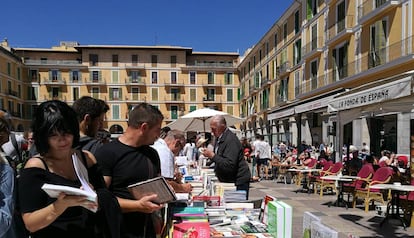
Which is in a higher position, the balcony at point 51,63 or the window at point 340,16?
the balcony at point 51,63

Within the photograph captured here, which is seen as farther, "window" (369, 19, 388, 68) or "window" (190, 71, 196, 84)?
"window" (190, 71, 196, 84)

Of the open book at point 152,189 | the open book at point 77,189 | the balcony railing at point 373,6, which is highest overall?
the balcony railing at point 373,6

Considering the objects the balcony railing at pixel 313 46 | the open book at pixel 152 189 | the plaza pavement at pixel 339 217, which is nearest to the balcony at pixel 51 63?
the balcony railing at pixel 313 46

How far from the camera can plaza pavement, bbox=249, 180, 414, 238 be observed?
5.69m

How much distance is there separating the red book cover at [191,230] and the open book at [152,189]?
32cm

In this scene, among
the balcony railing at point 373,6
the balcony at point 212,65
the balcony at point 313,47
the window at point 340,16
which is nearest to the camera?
the balcony railing at point 373,6

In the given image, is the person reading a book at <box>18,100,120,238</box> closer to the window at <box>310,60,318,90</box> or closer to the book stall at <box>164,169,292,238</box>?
the book stall at <box>164,169,292,238</box>

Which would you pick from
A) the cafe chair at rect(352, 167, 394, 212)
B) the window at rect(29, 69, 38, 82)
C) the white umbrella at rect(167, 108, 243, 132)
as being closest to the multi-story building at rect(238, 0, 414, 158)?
the cafe chair at rect(352, 167, 394, 212)

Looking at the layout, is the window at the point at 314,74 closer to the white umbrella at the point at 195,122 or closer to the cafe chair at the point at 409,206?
the white umbrella at the point at 195,122

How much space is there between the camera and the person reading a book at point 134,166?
203 cm

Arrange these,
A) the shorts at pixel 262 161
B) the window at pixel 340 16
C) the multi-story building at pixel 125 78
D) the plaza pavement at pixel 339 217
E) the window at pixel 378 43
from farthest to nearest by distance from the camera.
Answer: the multi-story building at pixel 125 78 → the window at pixel 340 16 → the window at pixel 378 43 → the shorts at pixel 262 161 → the plaza pavement at pixel 339 217

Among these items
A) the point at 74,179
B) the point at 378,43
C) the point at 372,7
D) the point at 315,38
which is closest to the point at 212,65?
the point at 315,38

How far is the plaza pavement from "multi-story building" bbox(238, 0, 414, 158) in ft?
5.86

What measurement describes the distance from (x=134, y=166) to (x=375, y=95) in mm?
4665
